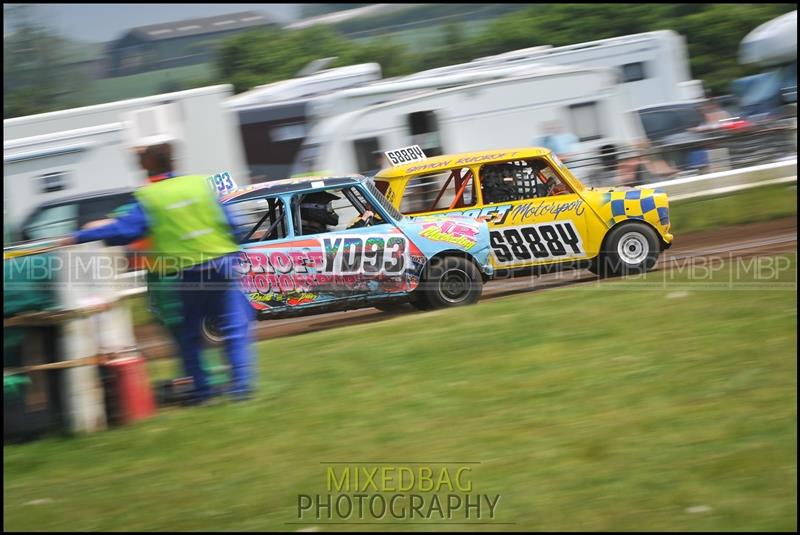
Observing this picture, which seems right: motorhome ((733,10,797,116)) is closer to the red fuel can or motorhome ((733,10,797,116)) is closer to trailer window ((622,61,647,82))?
trailer window ((622,61,647,82))

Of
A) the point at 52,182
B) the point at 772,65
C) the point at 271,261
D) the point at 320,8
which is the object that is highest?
the point at 320,8

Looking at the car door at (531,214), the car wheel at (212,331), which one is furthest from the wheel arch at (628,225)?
A: the car wheel at (212,331)

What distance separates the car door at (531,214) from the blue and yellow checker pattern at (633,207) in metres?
0.28

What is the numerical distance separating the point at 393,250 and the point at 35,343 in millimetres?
4944

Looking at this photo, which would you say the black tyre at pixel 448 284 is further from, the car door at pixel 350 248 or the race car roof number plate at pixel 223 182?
the race car roof number plate at pixel 223 182

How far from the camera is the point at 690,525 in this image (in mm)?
4289

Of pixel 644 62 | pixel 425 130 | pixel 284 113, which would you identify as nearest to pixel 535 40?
pixel 644 62

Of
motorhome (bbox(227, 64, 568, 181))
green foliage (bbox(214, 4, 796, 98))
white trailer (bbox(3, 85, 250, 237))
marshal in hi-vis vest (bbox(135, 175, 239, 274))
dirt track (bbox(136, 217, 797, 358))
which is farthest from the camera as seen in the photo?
green foliage (bbox(214, 4, 796, 98))

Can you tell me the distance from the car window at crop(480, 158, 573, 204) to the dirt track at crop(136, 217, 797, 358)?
102 cm

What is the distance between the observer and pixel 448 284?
34.8ft

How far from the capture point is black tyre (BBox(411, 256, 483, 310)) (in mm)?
10539

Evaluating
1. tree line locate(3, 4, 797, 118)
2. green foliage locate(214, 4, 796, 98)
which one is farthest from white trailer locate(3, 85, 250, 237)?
green foliage locate(214, 4, 796, 98)

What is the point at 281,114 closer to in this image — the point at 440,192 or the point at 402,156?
the point at 402,156

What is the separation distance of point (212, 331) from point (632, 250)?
5.76 meters
